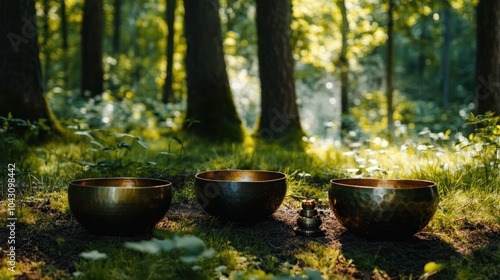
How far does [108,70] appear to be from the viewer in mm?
17938

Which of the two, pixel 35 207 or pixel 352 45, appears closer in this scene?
pixel 35 207

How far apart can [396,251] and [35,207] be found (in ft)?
8.27

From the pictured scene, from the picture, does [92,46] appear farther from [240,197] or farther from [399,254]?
[399,254]

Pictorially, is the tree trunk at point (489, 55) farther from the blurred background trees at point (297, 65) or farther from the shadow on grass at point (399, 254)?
the shadow on grass at point (399, 254)

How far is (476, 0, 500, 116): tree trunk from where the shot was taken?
5.71m

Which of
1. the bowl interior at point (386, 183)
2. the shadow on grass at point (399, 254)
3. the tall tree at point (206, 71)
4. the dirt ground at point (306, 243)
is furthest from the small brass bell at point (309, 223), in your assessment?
the tall tree at point (206, 71)

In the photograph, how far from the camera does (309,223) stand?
2.85 metres

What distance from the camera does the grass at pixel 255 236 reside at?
2295 millimetres

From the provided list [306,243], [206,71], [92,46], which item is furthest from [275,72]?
[92,46]

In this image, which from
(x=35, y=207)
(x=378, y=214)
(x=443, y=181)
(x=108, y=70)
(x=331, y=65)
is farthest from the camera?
(x=108, y=70)

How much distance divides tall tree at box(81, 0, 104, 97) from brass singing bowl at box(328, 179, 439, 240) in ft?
29.5

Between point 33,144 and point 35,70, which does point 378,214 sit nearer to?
point 33,144

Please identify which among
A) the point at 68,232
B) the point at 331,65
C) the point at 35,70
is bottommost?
the point at 68,232

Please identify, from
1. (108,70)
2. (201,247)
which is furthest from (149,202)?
(108,70)
